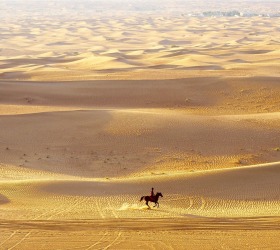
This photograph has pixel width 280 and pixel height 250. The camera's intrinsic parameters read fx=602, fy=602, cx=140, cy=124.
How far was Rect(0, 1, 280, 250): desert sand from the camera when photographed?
1098 cm

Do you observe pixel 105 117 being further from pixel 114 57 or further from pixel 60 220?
pixel 114 57

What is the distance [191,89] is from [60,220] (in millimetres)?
21374

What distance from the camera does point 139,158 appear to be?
19.2m

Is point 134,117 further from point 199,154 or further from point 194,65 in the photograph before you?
point 194,65

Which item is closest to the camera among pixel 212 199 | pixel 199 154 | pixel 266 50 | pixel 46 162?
pixel 212 199

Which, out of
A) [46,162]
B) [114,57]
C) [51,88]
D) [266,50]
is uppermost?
[266,50]

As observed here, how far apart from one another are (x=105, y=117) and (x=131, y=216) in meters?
11.5

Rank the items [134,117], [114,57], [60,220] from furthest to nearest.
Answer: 1. [114,57]
2. [134,117]
3. [60,220]

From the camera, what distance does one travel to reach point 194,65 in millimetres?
45156

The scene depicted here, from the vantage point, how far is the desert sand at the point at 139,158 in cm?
1098

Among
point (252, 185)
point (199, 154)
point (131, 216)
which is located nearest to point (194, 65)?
point (199, 154)

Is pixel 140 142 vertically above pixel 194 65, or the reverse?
pixel 194 65

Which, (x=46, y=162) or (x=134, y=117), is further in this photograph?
(x=134, y=117)

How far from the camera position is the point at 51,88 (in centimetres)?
3241
